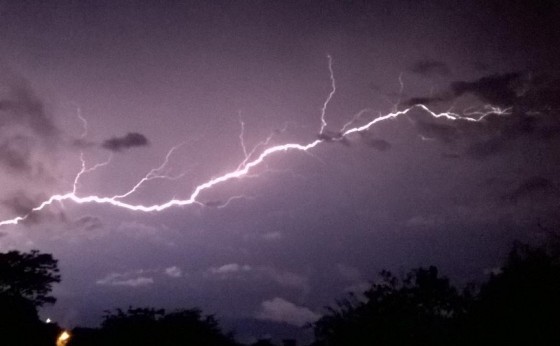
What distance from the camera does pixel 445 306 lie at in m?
22.6

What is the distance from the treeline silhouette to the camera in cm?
1016

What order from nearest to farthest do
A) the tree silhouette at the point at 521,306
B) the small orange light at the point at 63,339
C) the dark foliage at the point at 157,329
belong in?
1. the tree silhouette at the point at 521,306
2. the dark foliage at the point at 157,329
3. the small orange light at the point at 63,339

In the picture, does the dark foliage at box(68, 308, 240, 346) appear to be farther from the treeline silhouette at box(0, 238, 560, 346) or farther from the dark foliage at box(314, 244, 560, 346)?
the dark foliage at box(314, 244, 560, 346)

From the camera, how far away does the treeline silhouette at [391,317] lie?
10.2 meters

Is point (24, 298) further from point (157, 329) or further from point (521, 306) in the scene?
point (521, 306)

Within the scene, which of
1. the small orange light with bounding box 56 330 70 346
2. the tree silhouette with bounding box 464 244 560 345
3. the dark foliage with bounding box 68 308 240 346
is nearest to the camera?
the tree silhouette with bounding box 464 244 560 345

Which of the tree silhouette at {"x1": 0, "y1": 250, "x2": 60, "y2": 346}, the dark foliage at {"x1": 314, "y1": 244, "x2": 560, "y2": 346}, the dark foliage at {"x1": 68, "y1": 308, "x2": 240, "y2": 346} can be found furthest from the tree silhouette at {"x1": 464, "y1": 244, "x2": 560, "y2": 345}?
the tree silhouette at {"x1": 0, "y1": 250, "x2": 60, "y2": 346}

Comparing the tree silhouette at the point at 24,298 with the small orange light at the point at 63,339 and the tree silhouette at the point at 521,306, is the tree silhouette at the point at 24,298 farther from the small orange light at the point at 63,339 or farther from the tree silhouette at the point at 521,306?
the tree silhouette at the point at 521,306

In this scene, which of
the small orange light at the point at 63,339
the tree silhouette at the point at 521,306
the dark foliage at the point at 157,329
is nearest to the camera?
the tree silhouette at the point at 521,306

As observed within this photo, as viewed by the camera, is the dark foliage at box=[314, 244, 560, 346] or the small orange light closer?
the dark foliage at box=[314, 244, 560, 346]

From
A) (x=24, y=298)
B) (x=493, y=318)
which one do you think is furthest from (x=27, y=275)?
(x=493, y=318)

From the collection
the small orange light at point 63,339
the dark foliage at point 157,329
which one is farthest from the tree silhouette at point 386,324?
the small orange light at point 63,339

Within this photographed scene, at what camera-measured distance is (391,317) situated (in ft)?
49.3

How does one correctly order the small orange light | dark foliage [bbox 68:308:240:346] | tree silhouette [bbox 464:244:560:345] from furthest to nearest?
the small orange light → dark foliage [bbox 68:308:240:346] → tree silhouette [bbox 464:244:560:345]
